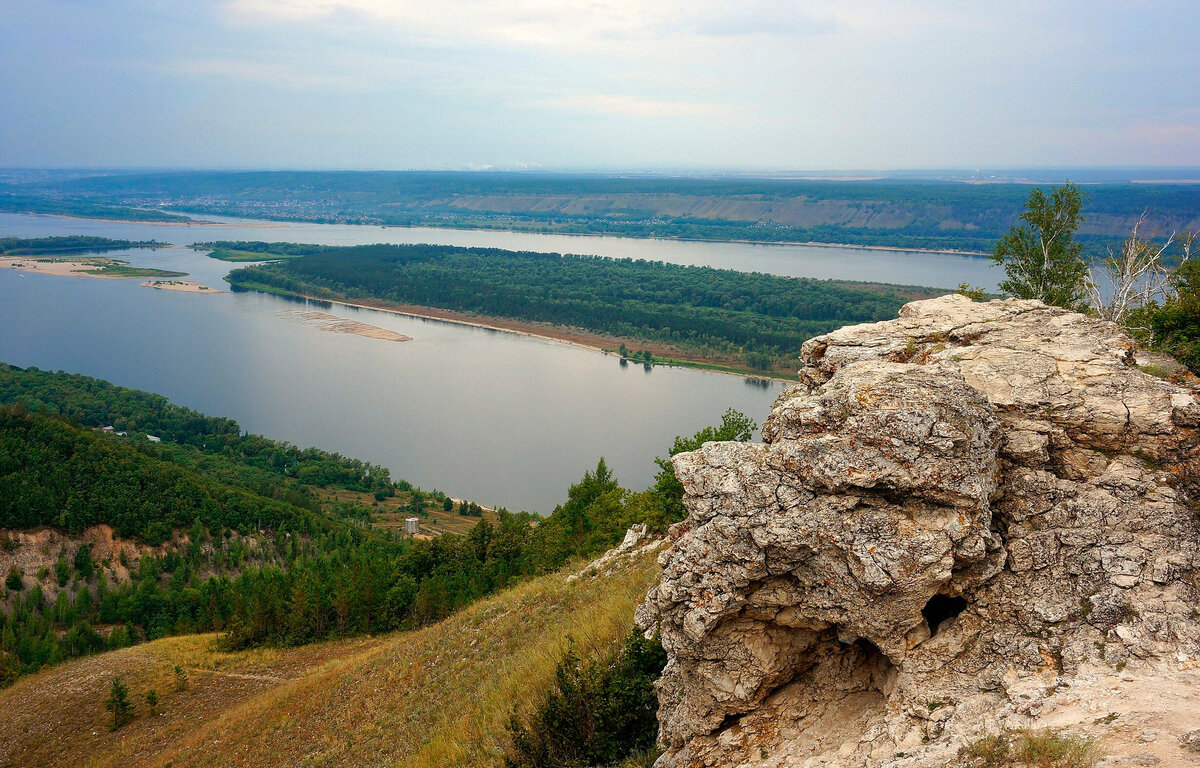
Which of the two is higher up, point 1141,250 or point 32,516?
point 1141,250

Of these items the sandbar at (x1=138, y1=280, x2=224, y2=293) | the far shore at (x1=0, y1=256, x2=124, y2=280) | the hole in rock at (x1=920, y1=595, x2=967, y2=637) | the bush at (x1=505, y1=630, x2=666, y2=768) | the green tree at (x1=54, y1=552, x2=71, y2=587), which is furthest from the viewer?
the far shore at (x1=0, y1=256, x2=124, y2=280)

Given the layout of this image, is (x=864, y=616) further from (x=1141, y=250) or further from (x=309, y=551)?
(x=309, y=551)

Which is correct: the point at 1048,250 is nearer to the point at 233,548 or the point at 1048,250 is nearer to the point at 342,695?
the point at 342,695

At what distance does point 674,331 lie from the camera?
8550 centimetres

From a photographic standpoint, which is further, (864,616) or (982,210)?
(982,210)

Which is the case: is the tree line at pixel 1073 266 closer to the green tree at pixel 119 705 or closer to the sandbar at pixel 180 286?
the green tree at pixel 119 705

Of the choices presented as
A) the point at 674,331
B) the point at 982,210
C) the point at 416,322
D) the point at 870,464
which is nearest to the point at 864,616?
the point at 870,464

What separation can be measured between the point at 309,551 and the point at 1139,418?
1484 inches

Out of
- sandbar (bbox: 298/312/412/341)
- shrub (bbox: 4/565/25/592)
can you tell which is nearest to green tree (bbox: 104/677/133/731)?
shrub (bbox: 4/565/25/592)

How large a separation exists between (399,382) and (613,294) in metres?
46.4

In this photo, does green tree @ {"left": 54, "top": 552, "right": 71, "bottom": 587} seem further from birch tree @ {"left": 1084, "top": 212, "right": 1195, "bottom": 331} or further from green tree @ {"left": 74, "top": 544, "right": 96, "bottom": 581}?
birch tree @ {"left": 1084, "top": 212, "right": 1195, "bottom": 331}

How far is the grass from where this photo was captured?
4.69 m

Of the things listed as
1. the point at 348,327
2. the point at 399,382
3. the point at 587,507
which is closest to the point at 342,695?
the point at 587,507

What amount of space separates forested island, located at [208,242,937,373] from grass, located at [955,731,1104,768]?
67.4 m
